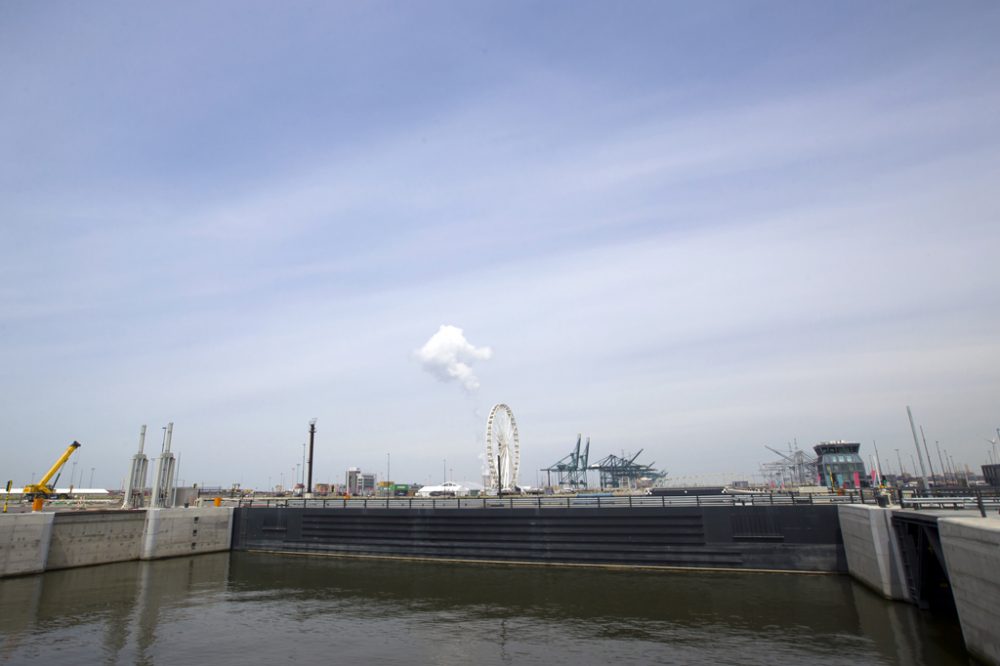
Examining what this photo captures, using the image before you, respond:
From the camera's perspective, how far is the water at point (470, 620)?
69.5ft

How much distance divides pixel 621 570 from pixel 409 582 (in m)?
14.3

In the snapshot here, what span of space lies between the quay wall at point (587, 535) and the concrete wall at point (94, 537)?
1098 centimetres

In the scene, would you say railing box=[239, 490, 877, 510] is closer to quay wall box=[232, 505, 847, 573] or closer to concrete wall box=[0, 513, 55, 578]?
quay wall box=[232, 505, 847, 573]

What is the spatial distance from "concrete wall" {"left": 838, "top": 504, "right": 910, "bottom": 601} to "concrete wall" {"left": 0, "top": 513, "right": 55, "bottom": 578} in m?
53.8

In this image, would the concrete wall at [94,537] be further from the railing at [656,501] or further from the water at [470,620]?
the railing at [656,501]

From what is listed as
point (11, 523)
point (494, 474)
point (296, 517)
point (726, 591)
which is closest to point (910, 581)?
point (726, 591)

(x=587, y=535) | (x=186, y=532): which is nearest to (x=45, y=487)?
(x=186, y=532)

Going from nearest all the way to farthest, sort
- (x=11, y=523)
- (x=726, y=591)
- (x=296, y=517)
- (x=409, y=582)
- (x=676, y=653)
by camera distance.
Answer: (x=676, y=653) → (x=726, y=591) → (x=409, y=582) → (x=11, y=523) → (x=296, y=517)

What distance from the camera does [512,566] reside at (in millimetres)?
41125

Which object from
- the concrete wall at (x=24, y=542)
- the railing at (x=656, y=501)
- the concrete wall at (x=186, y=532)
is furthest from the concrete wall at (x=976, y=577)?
the concrete wall at (x=186, y=532)

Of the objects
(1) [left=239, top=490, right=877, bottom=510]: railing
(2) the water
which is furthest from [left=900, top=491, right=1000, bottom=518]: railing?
(2) the water

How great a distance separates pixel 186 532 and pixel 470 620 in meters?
36.5

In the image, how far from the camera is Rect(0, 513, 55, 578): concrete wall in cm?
3841

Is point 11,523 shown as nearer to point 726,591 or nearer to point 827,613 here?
point 726,591
